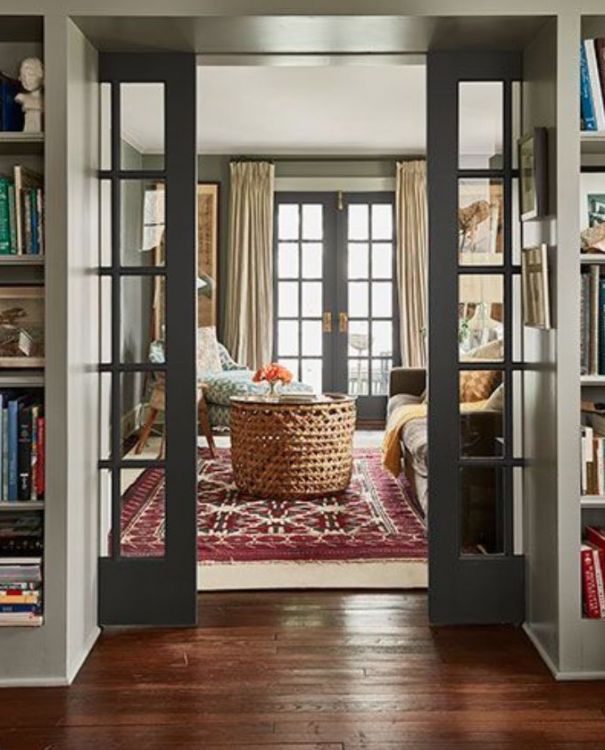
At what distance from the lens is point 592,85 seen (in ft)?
10.8

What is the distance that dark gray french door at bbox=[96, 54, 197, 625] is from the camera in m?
3.70

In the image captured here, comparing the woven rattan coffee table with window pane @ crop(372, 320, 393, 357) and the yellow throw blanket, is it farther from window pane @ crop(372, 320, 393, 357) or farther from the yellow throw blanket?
window pane @ crop(372, 320, 393, 357)

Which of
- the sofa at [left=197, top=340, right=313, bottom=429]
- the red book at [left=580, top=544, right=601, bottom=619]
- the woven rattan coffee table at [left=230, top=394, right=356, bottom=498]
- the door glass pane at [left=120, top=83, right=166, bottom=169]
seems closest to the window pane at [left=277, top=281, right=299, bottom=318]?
the sofa at [left=197, top=340, right=313, bottom=429]

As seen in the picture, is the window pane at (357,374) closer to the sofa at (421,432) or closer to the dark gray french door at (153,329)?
the sofa at (421,432)

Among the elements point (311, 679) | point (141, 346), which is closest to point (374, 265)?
point (141, 346)

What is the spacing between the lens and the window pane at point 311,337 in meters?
9.98

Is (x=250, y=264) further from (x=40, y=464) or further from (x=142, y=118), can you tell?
(x=40, y=464)

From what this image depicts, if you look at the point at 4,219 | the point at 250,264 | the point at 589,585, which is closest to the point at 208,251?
the point at 250,264

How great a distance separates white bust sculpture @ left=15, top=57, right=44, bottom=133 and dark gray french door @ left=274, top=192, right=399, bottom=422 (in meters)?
6.63

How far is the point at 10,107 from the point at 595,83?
201 cm

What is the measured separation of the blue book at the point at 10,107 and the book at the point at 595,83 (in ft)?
6.39

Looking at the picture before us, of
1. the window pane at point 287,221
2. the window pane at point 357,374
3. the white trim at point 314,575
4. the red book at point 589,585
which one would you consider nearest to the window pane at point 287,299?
the window pane at point 287,221

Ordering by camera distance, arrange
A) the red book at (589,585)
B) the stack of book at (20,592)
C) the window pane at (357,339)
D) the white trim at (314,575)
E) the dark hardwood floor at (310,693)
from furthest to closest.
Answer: the window pane at (357,339) → the white trim at (314,575) → the red book at (589,585) → the stack of book at (20,592) → the dark hardwood floor at (310,693)

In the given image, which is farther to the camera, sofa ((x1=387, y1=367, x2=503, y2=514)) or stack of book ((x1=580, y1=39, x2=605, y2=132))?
sofa ((x1=387, y1=367, x2=503, y2=514))
